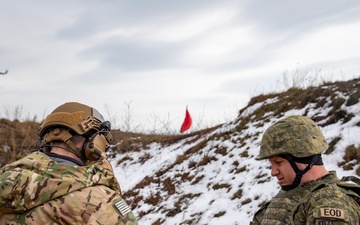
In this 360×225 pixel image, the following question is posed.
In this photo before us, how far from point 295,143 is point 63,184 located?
5.21ft

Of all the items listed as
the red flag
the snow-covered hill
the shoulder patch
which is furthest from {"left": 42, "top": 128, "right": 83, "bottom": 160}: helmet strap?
the red flag

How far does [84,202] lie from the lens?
187 cm

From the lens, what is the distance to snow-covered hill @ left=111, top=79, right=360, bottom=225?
7.09 metres

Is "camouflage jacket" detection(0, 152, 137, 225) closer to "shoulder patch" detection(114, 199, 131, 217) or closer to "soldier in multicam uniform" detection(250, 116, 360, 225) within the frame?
"shoulder patch" detection(114, 199, 131, 217)

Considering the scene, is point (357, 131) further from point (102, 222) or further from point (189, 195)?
point (102, 222)

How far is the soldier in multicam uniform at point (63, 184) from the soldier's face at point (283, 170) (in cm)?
120

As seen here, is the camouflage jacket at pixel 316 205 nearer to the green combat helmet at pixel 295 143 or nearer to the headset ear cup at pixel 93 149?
the green combat helmet at pixel 295 143

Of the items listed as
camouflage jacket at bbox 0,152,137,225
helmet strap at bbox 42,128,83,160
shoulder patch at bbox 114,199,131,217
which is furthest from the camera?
helmet strap at bbox 42,128,83,160

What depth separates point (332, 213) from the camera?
2279 millimetres

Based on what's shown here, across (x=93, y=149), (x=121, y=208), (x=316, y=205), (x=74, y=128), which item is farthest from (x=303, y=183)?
(x=74, y=128)

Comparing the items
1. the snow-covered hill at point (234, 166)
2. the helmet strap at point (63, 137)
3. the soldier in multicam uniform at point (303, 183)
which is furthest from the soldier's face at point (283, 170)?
the snow-covered hill at point (234, 166)

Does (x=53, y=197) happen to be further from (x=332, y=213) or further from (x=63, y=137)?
(x=332, y=213)

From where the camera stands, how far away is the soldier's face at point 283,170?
8.78 ft

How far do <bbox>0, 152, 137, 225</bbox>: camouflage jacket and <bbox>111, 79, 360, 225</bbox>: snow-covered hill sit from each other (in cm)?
497
